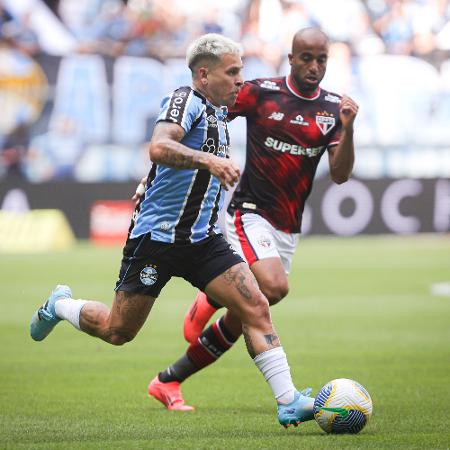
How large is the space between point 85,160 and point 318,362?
23.7 meters

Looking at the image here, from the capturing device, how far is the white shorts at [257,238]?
28.5ft

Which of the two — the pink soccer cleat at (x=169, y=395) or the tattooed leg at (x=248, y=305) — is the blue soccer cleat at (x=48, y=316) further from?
the tattooed leg at (x=248, y=305)

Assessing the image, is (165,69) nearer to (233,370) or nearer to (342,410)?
(233,370)

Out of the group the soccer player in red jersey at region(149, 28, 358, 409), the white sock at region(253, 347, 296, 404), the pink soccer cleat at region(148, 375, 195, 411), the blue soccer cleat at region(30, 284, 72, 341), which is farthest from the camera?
the soccer player in red jersey at region(149, 28, 358, 409)

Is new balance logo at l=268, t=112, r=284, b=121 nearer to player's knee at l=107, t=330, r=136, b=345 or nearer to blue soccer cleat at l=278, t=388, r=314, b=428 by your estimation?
player's knee at l=107, t=330, r=136, b=345

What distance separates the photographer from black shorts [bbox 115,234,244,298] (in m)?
7.15

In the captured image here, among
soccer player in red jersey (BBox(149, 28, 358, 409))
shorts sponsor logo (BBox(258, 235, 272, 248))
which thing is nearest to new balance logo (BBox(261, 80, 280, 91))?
soccer player in red jersey (BBox(149, 28, 358, 409))

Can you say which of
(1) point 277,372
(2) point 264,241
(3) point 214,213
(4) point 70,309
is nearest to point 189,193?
(3) point 214,213

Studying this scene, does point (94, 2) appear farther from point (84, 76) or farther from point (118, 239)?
point (118, 239)

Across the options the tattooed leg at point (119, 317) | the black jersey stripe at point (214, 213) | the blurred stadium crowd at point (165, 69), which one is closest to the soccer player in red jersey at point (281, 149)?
the tattooed leg at point (119, 317)

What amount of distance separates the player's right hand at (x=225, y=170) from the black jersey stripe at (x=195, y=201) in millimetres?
749

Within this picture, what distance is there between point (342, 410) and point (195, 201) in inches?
63.4

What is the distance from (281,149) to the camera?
9.12 metres

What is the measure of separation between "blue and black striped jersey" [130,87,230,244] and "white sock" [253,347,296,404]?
2.88 feet
